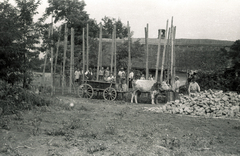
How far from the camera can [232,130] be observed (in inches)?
355

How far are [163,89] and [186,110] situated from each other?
4055 mm

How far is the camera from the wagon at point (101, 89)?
56.7 ft

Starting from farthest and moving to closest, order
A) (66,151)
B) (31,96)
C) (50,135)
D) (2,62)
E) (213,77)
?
(213,77), (31,96), (2,62), (50,135), (66,151)

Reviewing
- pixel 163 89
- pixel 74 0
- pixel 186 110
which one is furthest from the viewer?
pixel 74 0

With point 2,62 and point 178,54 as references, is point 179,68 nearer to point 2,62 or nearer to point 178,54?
point 178,54

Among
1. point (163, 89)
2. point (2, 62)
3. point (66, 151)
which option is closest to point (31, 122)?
point (2, 62)

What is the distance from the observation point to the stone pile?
12.3m

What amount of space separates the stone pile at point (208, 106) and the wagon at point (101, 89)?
4.43 meters

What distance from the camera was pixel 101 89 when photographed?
17453 millimetres

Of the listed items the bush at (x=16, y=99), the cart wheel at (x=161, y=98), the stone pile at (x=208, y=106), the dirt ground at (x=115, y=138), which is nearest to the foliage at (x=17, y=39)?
the bush at (x=16, y=99)

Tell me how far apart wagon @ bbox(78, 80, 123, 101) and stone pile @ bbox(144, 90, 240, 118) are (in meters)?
4.43

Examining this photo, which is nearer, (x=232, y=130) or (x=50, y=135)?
(x=50, y=135)

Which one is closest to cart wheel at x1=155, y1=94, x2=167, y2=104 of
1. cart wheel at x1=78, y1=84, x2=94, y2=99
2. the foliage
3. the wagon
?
the wagon

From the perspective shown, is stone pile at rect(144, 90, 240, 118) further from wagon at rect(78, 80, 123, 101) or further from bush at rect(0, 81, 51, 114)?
bush at rect(0, 81, 51, 114)
